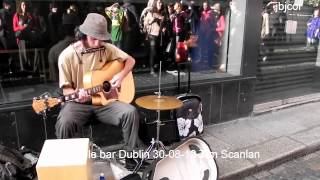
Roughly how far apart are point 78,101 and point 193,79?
76.9 inches

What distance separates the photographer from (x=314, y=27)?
248 inches

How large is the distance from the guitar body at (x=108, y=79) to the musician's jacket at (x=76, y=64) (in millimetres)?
88

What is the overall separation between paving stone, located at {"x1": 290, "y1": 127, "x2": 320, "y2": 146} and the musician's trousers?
7.87ft

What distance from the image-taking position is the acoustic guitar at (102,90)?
117 inches

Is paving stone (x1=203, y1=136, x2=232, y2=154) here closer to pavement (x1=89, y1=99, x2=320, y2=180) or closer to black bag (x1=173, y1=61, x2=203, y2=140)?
pavement (x1=89, y1=99, x2=320, y2=180)

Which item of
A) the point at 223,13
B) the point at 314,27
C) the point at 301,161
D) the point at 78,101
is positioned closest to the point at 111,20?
the point at 78,101

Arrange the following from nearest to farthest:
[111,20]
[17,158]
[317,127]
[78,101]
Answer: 1. [17,158]
2. [78,101]
3. [111,20]
4. [317,127]

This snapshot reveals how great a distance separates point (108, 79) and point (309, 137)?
2962 mm

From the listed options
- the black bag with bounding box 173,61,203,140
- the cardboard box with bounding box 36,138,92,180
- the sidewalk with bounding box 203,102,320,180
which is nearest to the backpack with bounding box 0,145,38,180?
the cardboard box with bounding box 36,138,92,180

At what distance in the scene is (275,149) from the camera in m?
4.21

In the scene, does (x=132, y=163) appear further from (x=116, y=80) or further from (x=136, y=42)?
(x=136, y=42)

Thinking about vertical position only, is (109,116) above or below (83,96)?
below

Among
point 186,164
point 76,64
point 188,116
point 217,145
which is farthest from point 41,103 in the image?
point 217,145

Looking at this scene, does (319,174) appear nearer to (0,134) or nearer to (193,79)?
(193,79)
